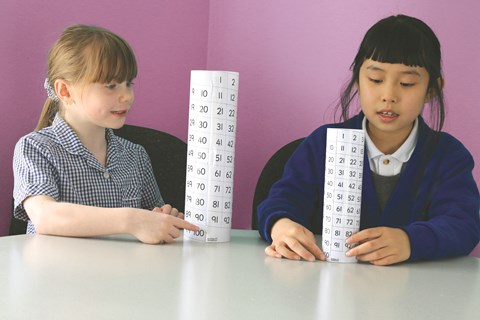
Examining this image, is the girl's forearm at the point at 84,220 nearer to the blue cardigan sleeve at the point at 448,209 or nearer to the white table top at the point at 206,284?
the white table top at the point at 206,284

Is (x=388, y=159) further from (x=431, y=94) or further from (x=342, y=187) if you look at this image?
(x=342, y=187)

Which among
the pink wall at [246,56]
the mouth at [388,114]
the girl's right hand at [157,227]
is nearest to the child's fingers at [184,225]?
the girl's right hand at [157,227]

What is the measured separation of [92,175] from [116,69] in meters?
0.25

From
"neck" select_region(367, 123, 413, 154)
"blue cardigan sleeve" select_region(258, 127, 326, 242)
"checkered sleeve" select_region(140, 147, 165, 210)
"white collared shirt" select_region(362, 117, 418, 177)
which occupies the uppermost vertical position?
"neck" select_region(367, 123, 413, 154)

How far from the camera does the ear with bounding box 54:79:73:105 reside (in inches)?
69.6

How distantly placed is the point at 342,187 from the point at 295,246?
0.13 metres

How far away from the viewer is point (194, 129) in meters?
1.30

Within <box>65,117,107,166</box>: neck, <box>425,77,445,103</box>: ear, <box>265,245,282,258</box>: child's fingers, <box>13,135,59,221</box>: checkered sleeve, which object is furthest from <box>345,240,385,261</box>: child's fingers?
<box>65,117,107,166</box>: neck

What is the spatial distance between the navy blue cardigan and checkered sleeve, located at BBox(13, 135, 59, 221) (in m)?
0.44

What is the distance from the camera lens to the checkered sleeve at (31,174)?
1.52 metres

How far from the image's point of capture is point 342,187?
3.95ft

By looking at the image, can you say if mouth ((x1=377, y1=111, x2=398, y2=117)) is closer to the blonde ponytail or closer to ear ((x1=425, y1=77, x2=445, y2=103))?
ear ((x1=425, y1=77, x2=445, y2=103))

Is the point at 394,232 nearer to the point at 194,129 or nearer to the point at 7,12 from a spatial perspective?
the point at 194,129

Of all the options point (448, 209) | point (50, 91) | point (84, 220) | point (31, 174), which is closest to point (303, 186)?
point (448, 209)
